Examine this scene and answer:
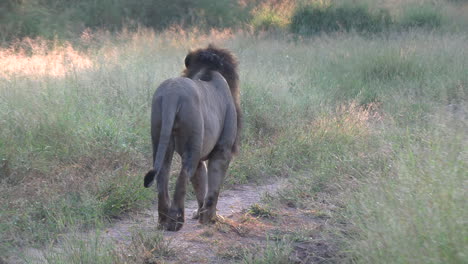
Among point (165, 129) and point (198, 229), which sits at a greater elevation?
point (165, 129)

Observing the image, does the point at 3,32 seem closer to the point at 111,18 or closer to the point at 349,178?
the point at 111,18

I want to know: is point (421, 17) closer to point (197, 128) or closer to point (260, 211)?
point (260, 211)

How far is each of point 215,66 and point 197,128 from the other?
1.15 m

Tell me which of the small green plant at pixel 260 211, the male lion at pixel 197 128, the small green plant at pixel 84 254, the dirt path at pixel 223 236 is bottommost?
the small green plant at pixel 260 211

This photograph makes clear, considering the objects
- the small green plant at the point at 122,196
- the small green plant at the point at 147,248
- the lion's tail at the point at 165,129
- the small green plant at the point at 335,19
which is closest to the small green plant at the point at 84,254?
the small green plant at the point at 147,248

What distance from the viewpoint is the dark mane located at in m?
5.36

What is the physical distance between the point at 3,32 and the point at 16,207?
12.3 meters

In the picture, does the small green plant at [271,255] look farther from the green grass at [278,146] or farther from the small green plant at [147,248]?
the small green plant at [147,248]

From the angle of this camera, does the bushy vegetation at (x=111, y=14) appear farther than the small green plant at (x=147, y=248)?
Yes

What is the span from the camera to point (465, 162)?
Answer: 330 centimetres

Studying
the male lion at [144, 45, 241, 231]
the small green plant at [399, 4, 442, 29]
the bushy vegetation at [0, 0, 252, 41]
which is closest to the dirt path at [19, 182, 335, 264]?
the male lion at [144, 45, 241, 231]

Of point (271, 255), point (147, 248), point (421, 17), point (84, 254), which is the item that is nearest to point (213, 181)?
point (147, 248)

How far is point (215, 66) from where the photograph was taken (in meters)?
5.46

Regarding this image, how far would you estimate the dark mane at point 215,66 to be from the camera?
5.36 meters
